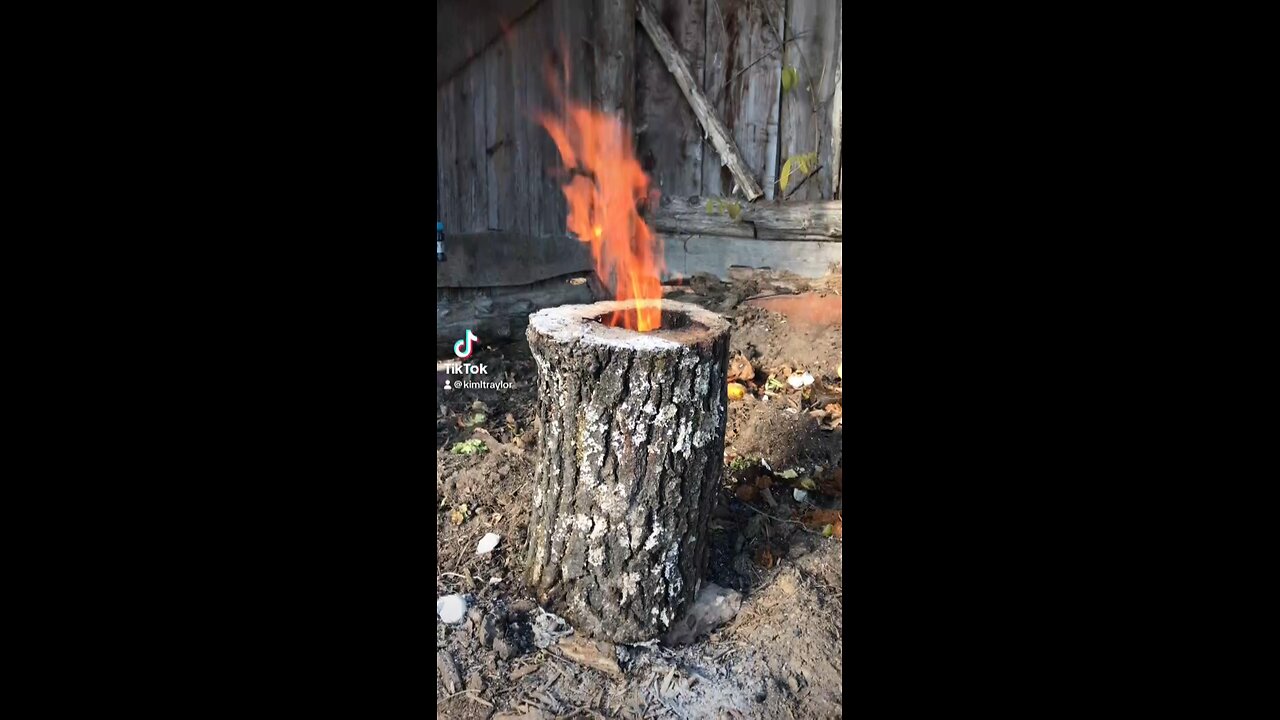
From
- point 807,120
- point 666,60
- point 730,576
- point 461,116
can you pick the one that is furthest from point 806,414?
point 461,116

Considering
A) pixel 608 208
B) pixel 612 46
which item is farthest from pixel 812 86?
pixel 608 208

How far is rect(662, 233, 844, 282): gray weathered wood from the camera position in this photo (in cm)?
261

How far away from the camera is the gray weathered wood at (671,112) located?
79.5 inches

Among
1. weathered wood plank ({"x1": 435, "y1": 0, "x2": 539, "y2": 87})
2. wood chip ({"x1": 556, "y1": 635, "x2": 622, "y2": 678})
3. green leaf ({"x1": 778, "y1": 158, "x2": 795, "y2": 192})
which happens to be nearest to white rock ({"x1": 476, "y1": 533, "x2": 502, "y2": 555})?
wood chip ({"x1": 556, "y1": 635, "x2": 622, "y2": 678})

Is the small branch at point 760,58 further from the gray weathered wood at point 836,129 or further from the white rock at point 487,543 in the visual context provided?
the white rock at point 487,543

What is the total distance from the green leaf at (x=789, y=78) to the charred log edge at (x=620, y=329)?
767 millimetres

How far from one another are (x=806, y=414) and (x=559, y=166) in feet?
3.11

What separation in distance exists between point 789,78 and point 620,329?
0.99 meters

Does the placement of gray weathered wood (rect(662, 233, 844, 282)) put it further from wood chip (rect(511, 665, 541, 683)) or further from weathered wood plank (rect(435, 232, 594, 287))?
wood chip (rect(511, 665, 541, 683))

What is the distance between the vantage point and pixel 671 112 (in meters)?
2.29

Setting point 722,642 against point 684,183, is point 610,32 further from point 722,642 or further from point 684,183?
point 722,642

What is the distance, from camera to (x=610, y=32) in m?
1.83

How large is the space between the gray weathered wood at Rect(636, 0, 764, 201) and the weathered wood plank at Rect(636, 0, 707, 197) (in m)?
0.01

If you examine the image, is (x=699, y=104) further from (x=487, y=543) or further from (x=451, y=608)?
(x=451, y=608)
